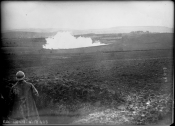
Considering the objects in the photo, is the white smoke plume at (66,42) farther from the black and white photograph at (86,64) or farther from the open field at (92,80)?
the open field at (92,80)

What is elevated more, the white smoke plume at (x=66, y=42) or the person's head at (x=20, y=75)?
the white smoke plume at (x=66, y=42)

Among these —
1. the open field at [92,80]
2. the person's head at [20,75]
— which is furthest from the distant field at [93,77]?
the person's head at [20,75]

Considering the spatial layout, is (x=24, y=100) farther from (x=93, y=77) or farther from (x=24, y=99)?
(x=93, y=77)

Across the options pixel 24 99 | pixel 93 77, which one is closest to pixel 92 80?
pixel 93 77

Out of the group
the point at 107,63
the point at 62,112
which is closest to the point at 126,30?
the point at 107,63

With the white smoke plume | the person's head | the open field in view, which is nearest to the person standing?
the person's head

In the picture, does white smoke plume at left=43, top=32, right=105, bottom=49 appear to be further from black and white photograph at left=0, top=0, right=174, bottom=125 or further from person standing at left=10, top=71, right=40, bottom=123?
person standing at left=10, top=71, right=40, bottom=123

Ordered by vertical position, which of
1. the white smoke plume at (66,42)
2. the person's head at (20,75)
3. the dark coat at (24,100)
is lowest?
the dark coat at (24,100)
